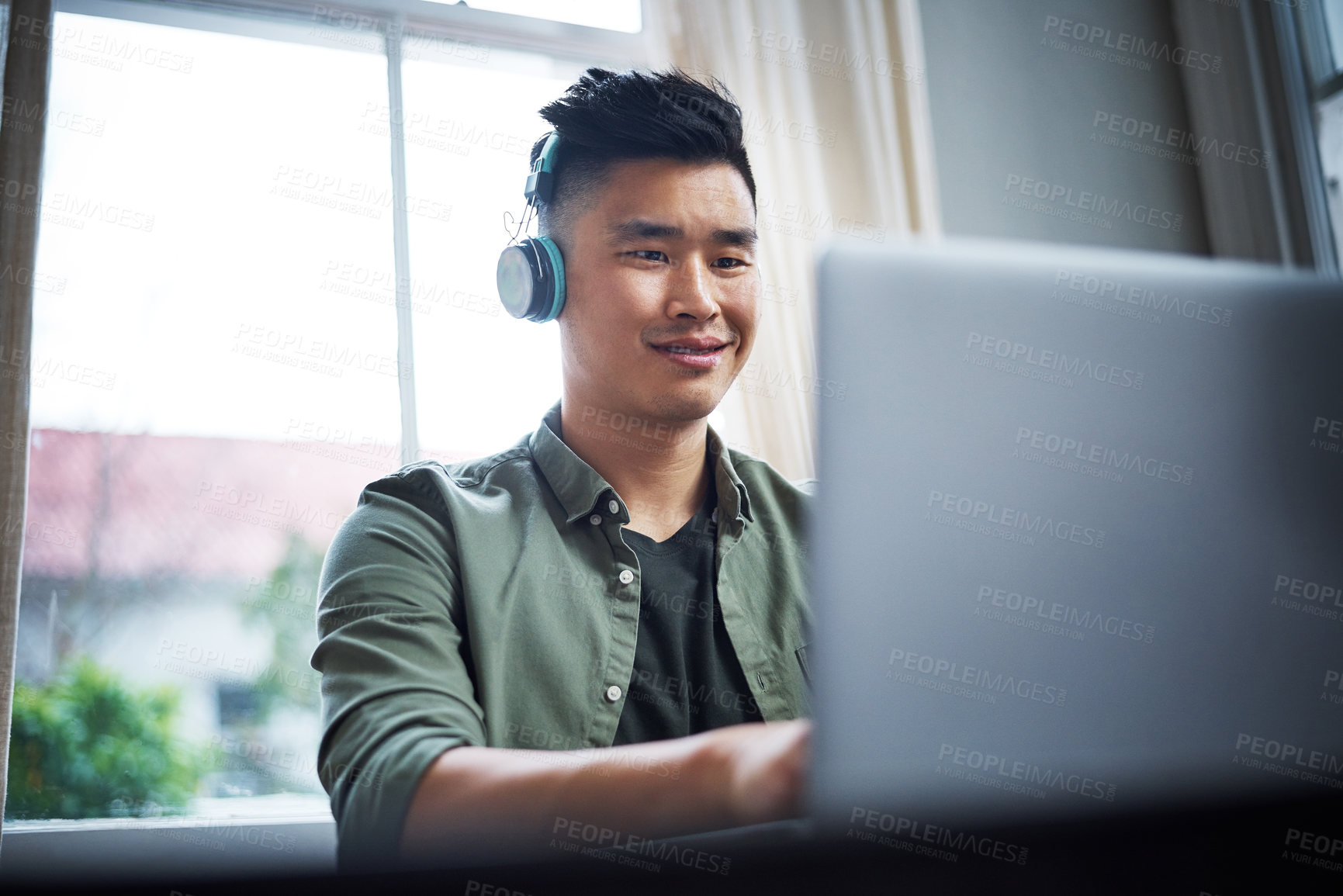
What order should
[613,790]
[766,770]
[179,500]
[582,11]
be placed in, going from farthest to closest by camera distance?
[582,11] → [179,500] → [613,790] → [766,770]

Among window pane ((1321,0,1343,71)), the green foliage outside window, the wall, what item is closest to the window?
window pane ((1321,0,1343,71))

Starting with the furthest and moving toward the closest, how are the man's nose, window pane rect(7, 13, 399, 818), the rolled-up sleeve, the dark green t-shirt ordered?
window pane rect(7, 13, 399, 818) < the man's nose < the dark green t-shirt < the rolled-up sleeve

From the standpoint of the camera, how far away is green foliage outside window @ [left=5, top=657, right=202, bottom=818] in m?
1.82

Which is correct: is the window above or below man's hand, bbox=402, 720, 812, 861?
above

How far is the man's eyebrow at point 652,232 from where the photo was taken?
1271mm

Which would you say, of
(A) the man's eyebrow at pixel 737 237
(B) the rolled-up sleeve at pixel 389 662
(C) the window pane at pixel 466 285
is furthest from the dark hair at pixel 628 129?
(C) the window pane at pixel 466 285

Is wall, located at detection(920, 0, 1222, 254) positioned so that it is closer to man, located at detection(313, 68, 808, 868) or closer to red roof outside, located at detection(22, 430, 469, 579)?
man, located at detection(313, 68, 808, 868)

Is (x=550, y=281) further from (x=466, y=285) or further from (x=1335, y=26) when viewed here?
(x=1335, y=26)

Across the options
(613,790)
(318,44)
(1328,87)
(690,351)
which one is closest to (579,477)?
(690,351)

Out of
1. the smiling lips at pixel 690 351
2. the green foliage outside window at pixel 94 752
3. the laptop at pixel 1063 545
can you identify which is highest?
the smiling lips at pixel 690 351

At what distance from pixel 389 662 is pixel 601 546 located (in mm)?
391

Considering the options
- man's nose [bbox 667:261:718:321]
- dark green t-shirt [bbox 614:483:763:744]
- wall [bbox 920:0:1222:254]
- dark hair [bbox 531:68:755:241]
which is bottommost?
dark green t-shirt [bbox 614:483:763:744]

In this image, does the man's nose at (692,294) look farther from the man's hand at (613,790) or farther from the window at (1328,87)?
the window at (1328,87)

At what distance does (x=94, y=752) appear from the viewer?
188 cm
